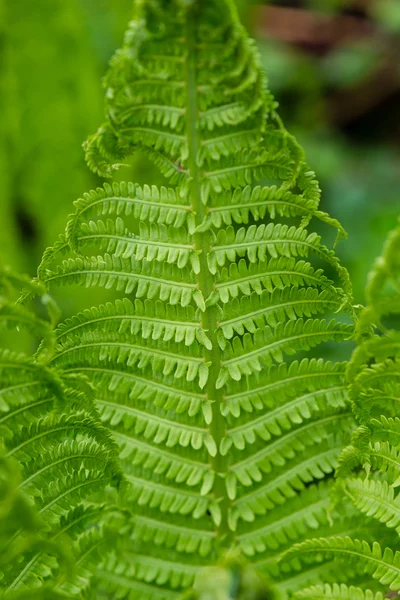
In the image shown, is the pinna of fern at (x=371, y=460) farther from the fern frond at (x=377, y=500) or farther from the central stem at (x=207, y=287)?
the central stem at (x=207, y=287)

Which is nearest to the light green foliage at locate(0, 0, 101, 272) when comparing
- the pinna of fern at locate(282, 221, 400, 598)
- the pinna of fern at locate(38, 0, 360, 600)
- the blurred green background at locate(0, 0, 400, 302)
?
the blurred green background at locate(0, 0, 400, 302)

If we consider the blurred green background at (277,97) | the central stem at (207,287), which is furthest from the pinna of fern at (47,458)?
the blurred green background at (277,97)

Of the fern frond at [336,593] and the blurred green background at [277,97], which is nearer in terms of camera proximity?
the fern frond at [336,593]

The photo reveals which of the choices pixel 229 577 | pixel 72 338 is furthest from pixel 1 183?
pixel 229 577

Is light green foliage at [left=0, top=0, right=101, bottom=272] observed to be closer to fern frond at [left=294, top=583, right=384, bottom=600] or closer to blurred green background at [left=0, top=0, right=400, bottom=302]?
blurred green background at [left=0, top=0, right=400, bottom=302]

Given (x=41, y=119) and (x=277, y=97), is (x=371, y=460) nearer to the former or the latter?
(x=41, y=119)

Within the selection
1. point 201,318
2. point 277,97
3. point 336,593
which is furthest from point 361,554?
point 277,97

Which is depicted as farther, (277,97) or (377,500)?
(277,97)

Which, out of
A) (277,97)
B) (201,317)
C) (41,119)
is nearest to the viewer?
(201,317)
